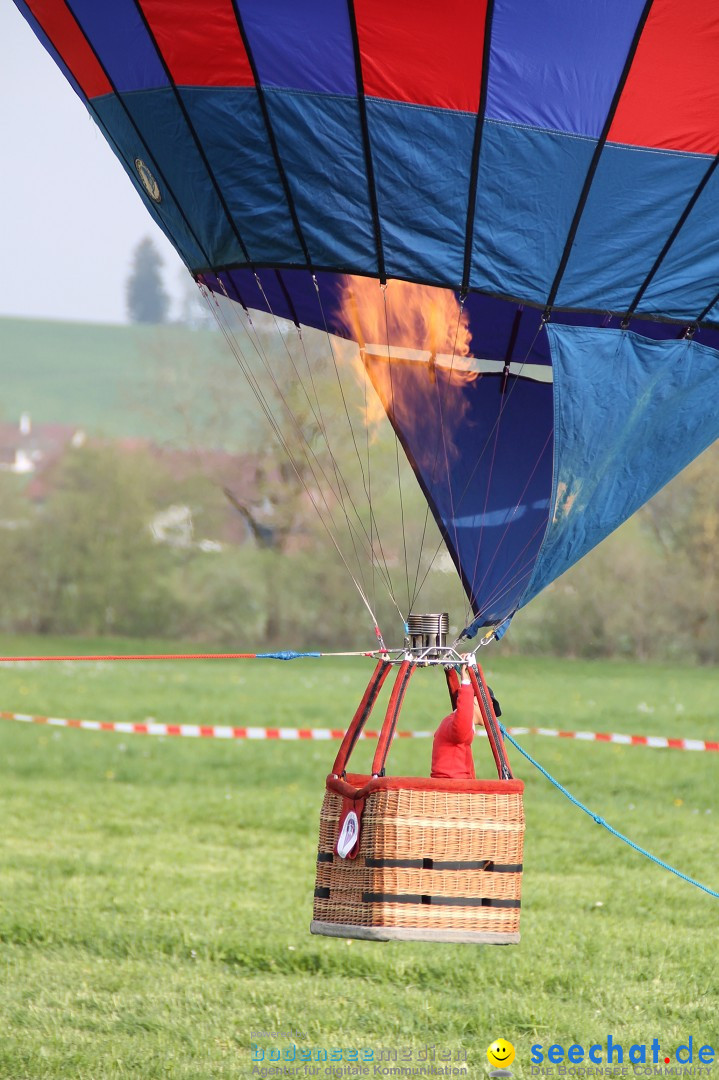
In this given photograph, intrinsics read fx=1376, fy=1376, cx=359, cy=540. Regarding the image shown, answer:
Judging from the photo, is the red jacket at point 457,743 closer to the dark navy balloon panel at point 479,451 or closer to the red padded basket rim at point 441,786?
A: the red padded basket rim at point 441,786

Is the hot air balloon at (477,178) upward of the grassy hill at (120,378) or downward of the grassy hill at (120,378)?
downward

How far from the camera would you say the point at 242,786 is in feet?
40.1

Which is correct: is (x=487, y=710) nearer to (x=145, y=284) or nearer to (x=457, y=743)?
(x=457, y=743)

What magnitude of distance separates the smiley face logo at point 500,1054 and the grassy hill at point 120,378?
24.0 metres

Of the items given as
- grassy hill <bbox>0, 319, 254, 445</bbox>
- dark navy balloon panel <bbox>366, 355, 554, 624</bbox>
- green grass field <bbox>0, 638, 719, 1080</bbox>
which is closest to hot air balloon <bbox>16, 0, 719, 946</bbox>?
dark navy balloon panel <bbox>366, 355, 554, 624</bbox>

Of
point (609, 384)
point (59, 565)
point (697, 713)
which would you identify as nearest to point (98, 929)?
point (609, 384)

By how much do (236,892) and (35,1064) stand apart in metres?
2.77

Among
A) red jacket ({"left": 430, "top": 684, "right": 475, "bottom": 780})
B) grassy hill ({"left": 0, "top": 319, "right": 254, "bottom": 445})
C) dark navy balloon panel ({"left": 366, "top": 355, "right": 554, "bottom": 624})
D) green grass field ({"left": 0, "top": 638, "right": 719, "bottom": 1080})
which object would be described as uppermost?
grassy hill ({"left": 0, "top": 319, "right": 254, "bottom": 445})

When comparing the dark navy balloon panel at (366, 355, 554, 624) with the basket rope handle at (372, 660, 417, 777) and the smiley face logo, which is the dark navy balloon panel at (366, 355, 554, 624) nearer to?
the basket rope handle at (372, 660, 417, 777)

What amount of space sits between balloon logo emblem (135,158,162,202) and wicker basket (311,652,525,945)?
2.77m

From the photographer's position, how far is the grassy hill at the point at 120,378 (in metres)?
31.1

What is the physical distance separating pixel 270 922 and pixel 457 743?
2866mm

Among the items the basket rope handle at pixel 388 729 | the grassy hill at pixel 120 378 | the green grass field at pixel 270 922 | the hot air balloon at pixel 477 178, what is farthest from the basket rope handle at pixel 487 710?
Answer: the grassy hill at pixel 120 378

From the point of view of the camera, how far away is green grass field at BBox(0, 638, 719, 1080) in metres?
5.96
